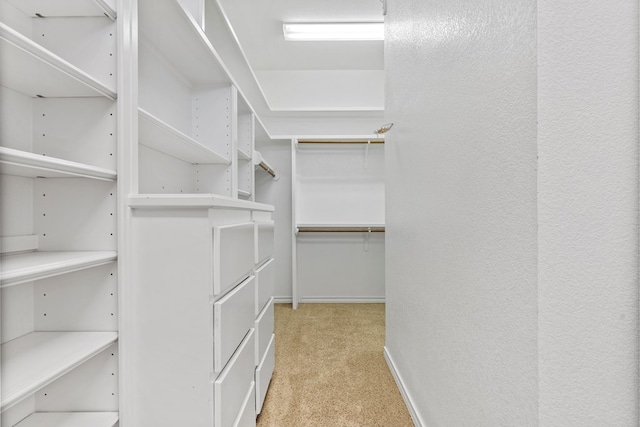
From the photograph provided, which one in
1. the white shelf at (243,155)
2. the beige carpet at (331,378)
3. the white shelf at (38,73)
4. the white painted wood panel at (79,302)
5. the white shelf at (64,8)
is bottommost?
the beige carpet at (331,378)

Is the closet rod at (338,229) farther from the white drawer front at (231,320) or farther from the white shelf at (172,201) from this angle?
the white shelf at (172,201)

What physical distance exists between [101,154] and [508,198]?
1061 millimetres

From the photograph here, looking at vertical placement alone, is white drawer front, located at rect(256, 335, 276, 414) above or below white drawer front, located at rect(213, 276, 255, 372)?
below

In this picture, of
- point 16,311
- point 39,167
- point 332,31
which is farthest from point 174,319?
point 332,31

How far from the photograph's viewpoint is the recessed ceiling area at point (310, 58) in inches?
93.7

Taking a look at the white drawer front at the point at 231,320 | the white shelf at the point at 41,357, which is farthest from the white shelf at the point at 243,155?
the white shelf at the point at 41,357

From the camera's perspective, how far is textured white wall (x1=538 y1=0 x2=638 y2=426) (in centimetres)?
59

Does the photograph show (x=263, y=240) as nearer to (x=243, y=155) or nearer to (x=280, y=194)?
(x=243, y=155)

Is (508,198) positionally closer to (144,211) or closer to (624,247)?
(624,247)

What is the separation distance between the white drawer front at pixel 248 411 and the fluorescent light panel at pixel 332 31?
8.45 feet

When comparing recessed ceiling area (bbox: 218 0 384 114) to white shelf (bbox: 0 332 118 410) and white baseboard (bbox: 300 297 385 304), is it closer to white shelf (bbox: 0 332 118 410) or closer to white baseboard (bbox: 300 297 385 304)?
white baseboard (bbox: 300 297 385 304)

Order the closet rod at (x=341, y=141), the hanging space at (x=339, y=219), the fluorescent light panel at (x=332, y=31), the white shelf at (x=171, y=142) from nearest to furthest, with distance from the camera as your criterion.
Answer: the white shelf at (x=171, y=142) < the fluorescent light panel at (x=332, y=31) < the closet rod at (x=341, y=141) < the hanging space at (x=339, y=219)

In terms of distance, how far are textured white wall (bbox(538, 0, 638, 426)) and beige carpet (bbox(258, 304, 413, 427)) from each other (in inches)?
37.4

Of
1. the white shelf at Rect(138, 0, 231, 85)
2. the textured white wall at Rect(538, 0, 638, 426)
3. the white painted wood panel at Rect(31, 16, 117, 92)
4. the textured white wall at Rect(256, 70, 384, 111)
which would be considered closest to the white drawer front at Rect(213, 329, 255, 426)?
the textured white wall at Rect(538, 0, 638, 426)
